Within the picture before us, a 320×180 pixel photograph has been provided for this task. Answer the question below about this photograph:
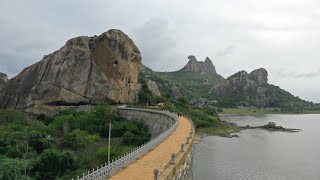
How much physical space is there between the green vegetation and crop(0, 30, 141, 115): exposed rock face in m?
5.92

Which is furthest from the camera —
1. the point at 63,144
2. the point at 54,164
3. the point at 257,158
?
the point at 257,158

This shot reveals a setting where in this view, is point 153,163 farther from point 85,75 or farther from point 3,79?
point 3,79

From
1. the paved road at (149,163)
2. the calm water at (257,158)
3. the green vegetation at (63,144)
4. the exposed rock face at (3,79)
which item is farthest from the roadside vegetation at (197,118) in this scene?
the paved road at (149,163)

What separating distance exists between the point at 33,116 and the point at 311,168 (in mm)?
62857

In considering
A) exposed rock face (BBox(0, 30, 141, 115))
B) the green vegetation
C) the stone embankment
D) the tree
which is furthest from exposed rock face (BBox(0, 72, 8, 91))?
the stone embankment

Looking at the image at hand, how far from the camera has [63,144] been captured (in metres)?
59.3

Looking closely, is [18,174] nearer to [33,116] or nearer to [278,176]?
[278,176]

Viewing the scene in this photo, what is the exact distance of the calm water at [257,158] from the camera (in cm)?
5541

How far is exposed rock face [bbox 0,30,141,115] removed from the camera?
91.0 meters

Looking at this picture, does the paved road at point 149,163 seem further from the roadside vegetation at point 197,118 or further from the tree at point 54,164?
the roadside vegetation at point 197,118

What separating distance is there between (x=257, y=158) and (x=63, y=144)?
34549 millimetres

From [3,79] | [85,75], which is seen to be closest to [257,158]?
[85,75]

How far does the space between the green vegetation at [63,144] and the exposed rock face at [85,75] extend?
5921mm

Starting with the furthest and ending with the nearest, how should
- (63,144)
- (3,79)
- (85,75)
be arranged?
(3,79) → (85,75) → (63,144)
